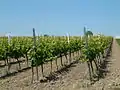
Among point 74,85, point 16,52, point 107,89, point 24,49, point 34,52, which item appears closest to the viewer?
point 107,89

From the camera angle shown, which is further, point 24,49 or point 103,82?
point 24,49

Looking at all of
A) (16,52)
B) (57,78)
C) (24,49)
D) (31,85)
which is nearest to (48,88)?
(31,85)

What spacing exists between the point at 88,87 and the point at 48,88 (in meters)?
2.01

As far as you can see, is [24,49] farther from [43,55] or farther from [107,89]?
[107,89]

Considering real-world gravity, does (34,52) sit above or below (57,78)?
above

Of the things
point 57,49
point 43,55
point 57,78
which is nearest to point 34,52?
point 43,55

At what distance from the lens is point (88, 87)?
14.8 meters

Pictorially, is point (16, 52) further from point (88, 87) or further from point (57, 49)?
point (88, 87)

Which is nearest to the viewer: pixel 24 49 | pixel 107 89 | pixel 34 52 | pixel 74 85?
pixel 107 89

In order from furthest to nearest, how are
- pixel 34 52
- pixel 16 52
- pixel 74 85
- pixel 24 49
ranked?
pixel 24 49 → pixel 16 52 → pixel 34 52 → pixel 74 85

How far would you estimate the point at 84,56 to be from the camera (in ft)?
59.3

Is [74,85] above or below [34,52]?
below

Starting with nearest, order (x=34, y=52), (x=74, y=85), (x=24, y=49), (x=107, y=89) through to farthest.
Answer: (x=107, y=89) → (x=74, y=85) → (x=34, y=52) → (x=24, y=49)

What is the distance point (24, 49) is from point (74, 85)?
34.5 feet
